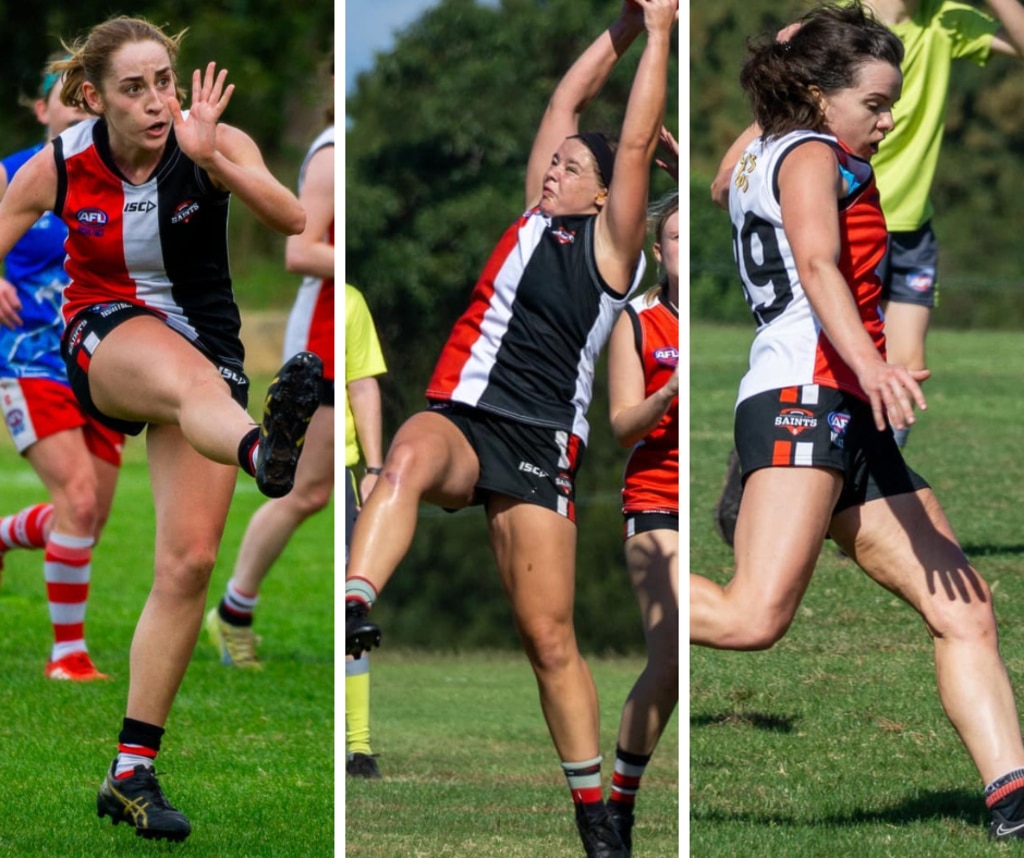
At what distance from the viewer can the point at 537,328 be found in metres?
4.48

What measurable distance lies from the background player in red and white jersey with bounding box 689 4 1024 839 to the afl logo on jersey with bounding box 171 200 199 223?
1344mm

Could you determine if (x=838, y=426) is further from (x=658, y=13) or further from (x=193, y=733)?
(x=193, y=733)

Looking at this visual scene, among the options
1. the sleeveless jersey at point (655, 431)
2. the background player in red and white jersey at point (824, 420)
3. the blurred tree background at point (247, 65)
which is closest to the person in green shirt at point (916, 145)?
the sleeveless jersey at point (655, 431)

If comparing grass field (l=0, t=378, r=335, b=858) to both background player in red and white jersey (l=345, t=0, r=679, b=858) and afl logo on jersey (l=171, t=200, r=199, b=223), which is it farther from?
afl logo on jersey (l=171, t=200, r=199, b=223)

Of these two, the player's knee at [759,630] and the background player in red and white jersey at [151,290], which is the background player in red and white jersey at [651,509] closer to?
the player's knee at [759,630]

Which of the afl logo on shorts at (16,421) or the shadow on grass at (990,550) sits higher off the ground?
the afl logo on shorts at (16,421)

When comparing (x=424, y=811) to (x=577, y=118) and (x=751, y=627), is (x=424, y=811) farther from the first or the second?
(x=577, y=118)

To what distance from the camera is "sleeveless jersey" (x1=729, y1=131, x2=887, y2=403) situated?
402cm

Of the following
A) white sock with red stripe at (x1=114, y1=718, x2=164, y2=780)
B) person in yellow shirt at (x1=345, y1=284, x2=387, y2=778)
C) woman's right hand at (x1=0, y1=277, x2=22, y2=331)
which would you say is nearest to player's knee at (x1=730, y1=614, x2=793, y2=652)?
person in yellow shirt at (x1=345, y1=284, x2=387, y2=778)

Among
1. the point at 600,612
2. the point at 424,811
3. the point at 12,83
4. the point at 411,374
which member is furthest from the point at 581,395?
the point at 12,83

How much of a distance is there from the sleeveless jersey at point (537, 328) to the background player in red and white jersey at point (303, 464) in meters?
2.28

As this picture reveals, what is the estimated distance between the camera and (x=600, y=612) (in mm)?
11734

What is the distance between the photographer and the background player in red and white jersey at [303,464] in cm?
673

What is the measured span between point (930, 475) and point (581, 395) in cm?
455
